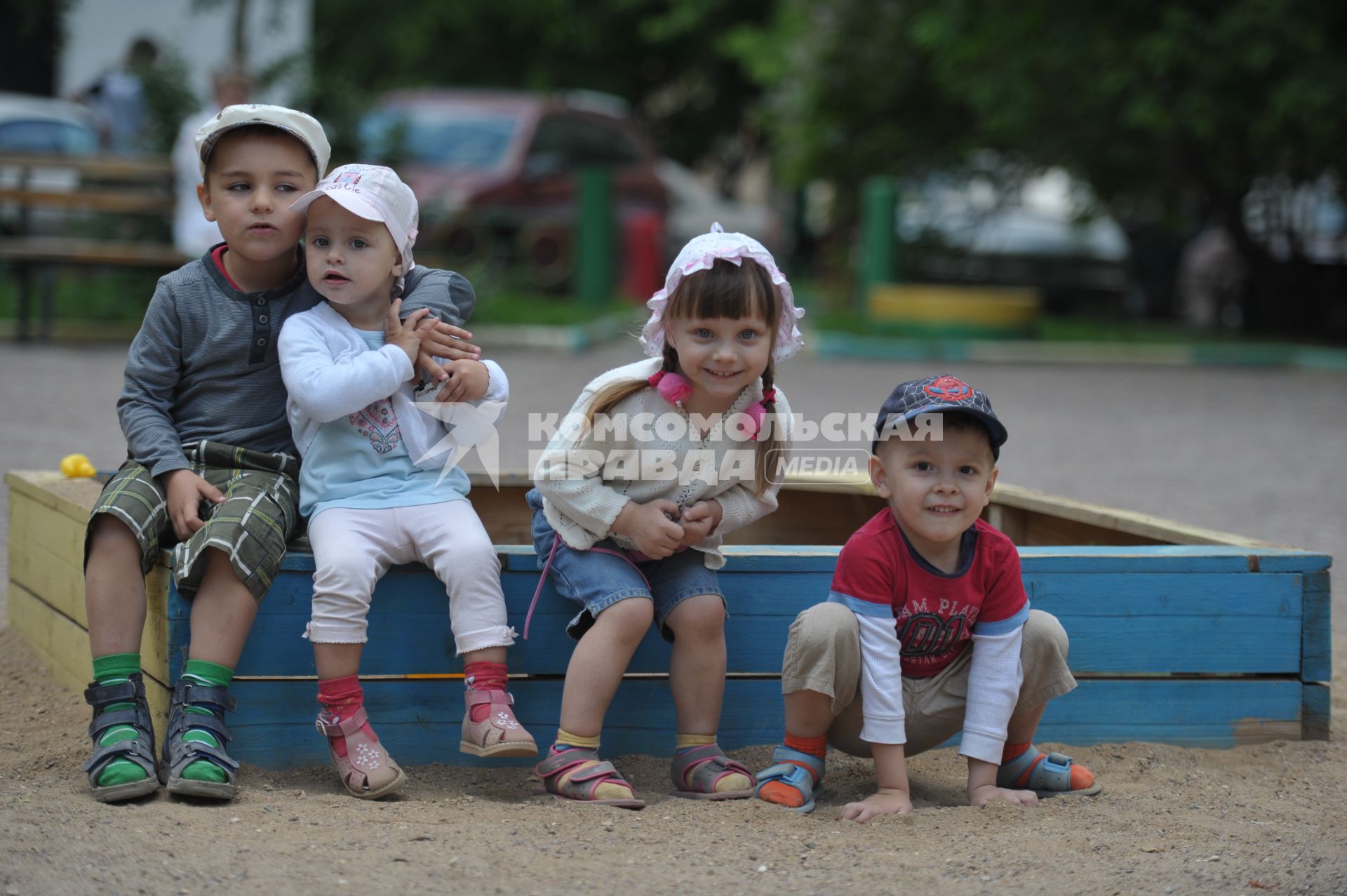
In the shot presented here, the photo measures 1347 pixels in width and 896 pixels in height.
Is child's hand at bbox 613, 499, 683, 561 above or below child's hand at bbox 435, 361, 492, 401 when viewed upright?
below

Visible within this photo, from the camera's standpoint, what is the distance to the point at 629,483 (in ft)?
10.1

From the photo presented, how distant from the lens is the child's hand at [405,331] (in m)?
3.04

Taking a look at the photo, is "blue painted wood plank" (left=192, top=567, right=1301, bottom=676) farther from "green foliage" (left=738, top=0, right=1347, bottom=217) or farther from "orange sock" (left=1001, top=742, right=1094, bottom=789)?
"green foliage" (left=738, top=0, right=1347, bottom=217)

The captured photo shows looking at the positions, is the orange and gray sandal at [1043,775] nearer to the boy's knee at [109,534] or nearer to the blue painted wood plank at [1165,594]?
the blue painted wood plank at [1165,594]

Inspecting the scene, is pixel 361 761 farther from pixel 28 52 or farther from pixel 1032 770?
pixel 28 52

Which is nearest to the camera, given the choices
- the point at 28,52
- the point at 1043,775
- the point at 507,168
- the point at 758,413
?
the point at 1043,775

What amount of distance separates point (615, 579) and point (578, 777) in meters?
0.39

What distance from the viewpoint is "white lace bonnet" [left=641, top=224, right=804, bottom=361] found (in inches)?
117

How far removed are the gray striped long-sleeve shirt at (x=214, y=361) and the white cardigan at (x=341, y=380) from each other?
0.26ft

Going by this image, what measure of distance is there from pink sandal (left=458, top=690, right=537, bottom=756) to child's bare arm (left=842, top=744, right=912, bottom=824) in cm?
62

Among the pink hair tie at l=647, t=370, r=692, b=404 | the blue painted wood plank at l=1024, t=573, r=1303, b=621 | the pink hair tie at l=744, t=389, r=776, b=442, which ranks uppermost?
the pink hair tie at l=647, t=370, r=692, b=404

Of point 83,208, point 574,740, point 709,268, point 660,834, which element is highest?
point 83,208

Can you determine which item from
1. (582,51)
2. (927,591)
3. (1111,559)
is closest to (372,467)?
(927,591)

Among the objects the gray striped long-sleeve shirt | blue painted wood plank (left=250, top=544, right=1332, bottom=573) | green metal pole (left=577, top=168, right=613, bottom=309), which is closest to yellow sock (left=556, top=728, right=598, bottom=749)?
blue painted wood plank (left=250, top=544, right=1332, bottom=573)
